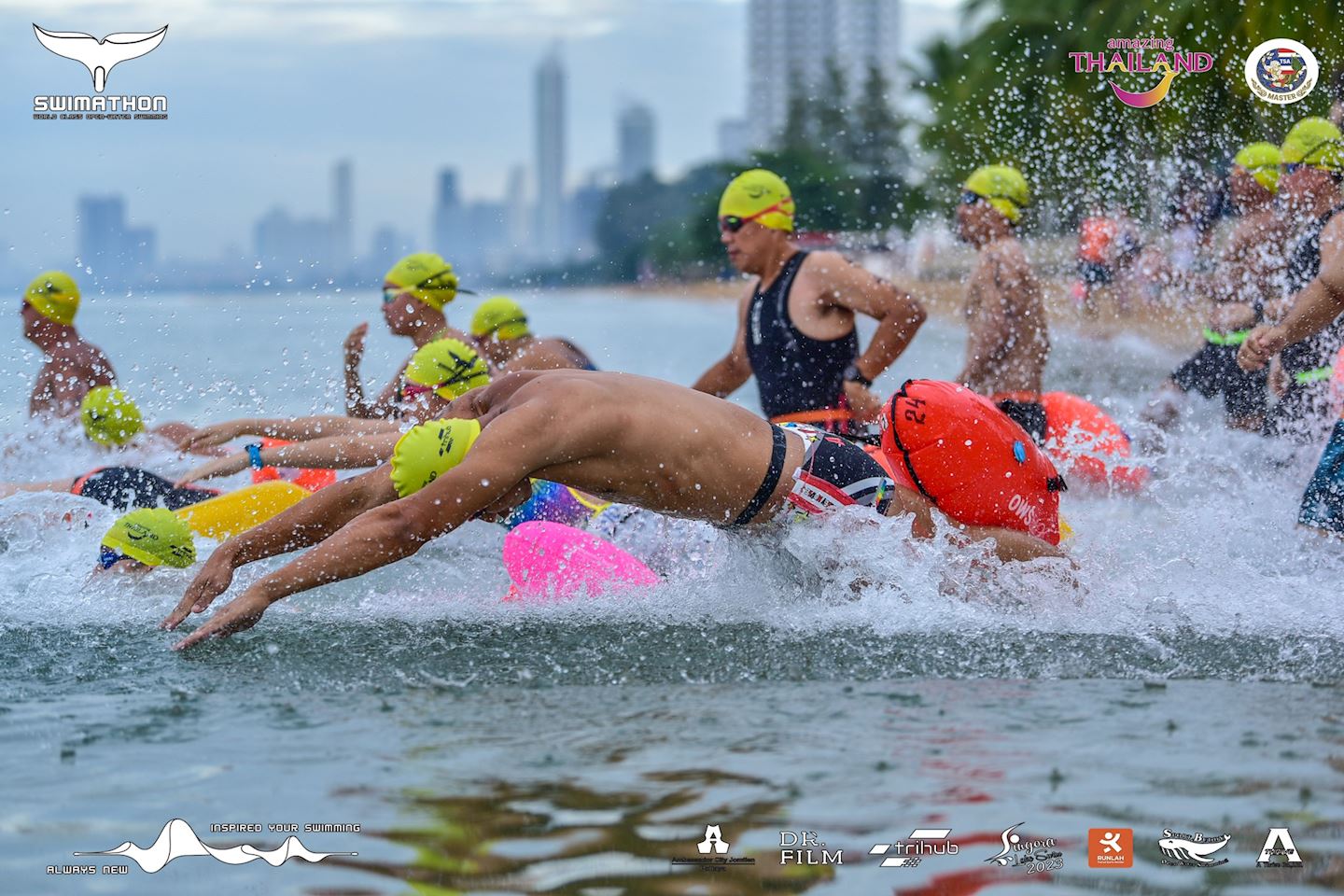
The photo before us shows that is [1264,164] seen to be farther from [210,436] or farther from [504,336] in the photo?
[210,436]

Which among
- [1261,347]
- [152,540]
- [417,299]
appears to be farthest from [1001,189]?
[152,540]

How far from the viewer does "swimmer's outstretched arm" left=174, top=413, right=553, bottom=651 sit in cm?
439

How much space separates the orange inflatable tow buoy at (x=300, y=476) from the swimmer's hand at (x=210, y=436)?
26.1 inches

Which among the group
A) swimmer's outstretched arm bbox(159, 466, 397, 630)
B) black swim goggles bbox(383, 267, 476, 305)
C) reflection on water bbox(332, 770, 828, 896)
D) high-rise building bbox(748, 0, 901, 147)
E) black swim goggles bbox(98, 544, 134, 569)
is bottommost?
reflection on water bbox(332, 770, 828, 896)

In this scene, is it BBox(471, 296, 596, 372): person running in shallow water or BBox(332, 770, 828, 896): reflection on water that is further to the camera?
BBox(471, 296, 596, 372): person running in shallow water

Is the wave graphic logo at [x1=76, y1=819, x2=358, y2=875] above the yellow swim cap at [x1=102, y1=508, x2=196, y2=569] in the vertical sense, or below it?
below

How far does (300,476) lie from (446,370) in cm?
135

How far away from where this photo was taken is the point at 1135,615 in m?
5.31

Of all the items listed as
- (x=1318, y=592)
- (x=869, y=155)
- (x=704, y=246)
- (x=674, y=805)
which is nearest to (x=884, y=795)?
(x=674, y=805)

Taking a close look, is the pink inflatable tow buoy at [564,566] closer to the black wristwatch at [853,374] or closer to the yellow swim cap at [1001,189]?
the black wristwatch at [853,374]

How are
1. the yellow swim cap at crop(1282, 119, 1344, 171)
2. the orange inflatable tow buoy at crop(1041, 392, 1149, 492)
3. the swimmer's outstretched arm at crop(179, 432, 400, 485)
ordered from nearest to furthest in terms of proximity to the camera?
1. the swimmer's outstretched arm at crop(179, 432, 400, 485)
2. the yellow swim cap at crop(1282, 119, 1344, 171)
3. the orange inflatable tow buoy at crop(1041, 392, 1149, 492)

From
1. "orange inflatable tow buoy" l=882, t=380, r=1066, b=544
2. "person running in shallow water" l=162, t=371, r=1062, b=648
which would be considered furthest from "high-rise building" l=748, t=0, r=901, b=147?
"person running in shallow water" l=162, t=371, r=1062, b=648

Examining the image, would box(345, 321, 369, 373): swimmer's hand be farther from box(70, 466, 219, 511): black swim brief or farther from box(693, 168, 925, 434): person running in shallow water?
box(693, 168, 925, 434): person running in shallow water

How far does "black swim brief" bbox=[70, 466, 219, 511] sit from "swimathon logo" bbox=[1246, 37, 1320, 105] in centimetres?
832
